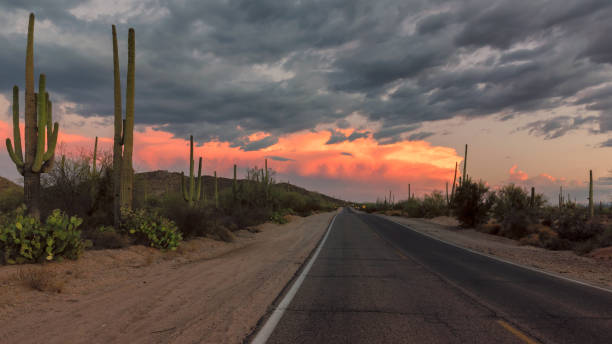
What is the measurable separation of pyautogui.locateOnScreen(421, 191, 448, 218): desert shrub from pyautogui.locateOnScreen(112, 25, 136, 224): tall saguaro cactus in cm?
5412

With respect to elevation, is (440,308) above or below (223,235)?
above

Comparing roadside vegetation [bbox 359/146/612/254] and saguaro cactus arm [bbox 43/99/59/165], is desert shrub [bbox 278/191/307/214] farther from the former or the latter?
saguaro cactus arm [bbox 43/99/59/165]

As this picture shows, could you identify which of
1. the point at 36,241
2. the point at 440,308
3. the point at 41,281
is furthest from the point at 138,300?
the point at 440,308

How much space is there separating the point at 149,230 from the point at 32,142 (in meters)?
4.90

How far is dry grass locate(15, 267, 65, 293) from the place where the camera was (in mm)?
8117

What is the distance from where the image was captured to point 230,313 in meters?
6.62

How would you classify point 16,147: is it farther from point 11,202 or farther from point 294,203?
point 294,203

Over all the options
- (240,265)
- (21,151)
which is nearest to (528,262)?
(240,265)

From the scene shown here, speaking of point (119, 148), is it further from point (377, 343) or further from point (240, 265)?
point (377, 343)

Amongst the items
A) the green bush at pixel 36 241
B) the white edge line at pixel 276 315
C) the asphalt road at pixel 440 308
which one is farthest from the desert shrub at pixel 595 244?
the green bush at pixel 36 241

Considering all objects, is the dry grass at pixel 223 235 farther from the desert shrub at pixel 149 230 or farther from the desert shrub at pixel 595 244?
the desert shrub at pixel 595 244

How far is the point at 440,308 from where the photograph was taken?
716cm

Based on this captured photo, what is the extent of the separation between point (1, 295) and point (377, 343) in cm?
691

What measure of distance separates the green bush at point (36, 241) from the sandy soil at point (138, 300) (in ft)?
1.28
